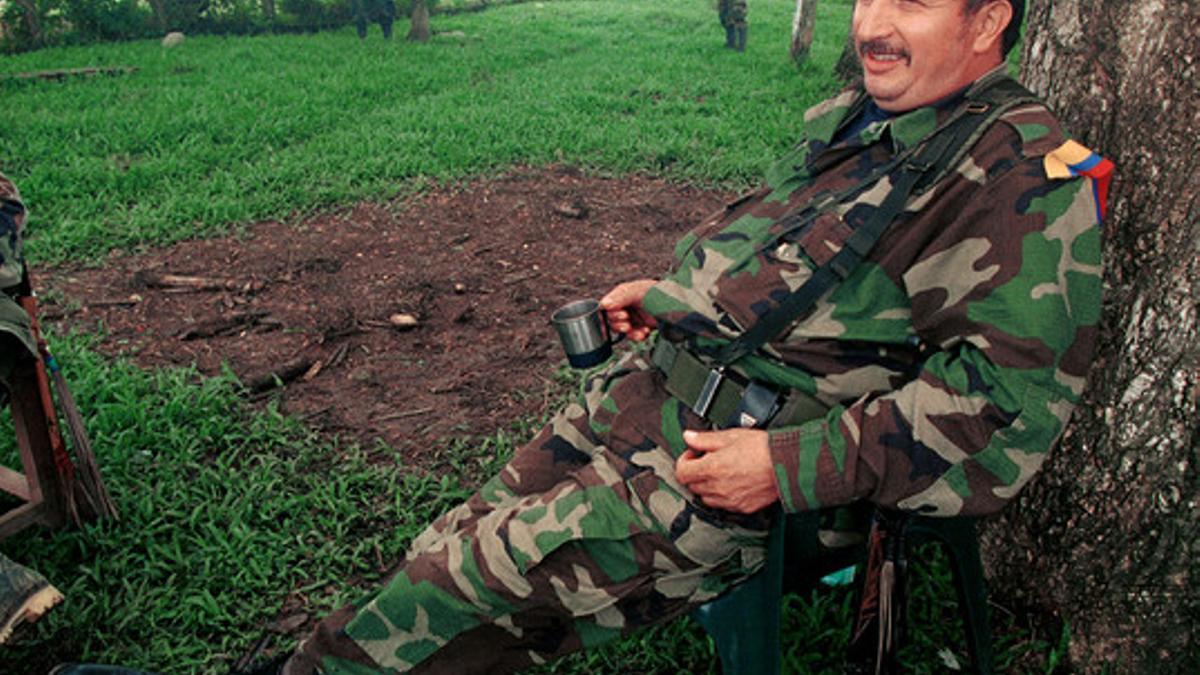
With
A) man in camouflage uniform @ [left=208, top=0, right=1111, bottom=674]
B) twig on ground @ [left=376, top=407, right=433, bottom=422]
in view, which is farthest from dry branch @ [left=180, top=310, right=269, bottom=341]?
man in camouflage uniform @ [left=208, top=0, right=1111, bottom=674]

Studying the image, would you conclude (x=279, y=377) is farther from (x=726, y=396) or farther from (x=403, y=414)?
(x=726, y=396)

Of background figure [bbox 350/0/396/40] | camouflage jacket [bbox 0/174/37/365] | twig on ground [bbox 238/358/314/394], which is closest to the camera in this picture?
camouflage jacket [bbox 0/174/37/365]

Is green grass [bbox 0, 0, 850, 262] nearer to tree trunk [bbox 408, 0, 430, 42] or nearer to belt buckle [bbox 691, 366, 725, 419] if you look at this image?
tree trunk [bbox 408, 0, 430, 42]

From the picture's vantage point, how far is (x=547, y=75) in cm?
913

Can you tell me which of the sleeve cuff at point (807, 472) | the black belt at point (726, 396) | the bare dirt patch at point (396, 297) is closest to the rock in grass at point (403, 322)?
the bare dirt patch at point (396, 297)

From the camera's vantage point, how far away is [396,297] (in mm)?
4215

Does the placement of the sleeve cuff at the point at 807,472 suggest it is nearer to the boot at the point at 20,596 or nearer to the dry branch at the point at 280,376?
the boot at the point at 20,596

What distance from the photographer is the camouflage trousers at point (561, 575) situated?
5.68 ft

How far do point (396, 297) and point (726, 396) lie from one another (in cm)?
269

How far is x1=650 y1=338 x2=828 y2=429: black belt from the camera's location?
1.73 m

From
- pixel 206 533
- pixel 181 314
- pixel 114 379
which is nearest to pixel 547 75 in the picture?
pixel 181 314

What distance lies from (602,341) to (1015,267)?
0.95 metres

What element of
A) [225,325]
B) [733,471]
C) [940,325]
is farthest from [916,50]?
[225,325]

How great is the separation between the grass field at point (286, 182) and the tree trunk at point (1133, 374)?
0.76 ft
